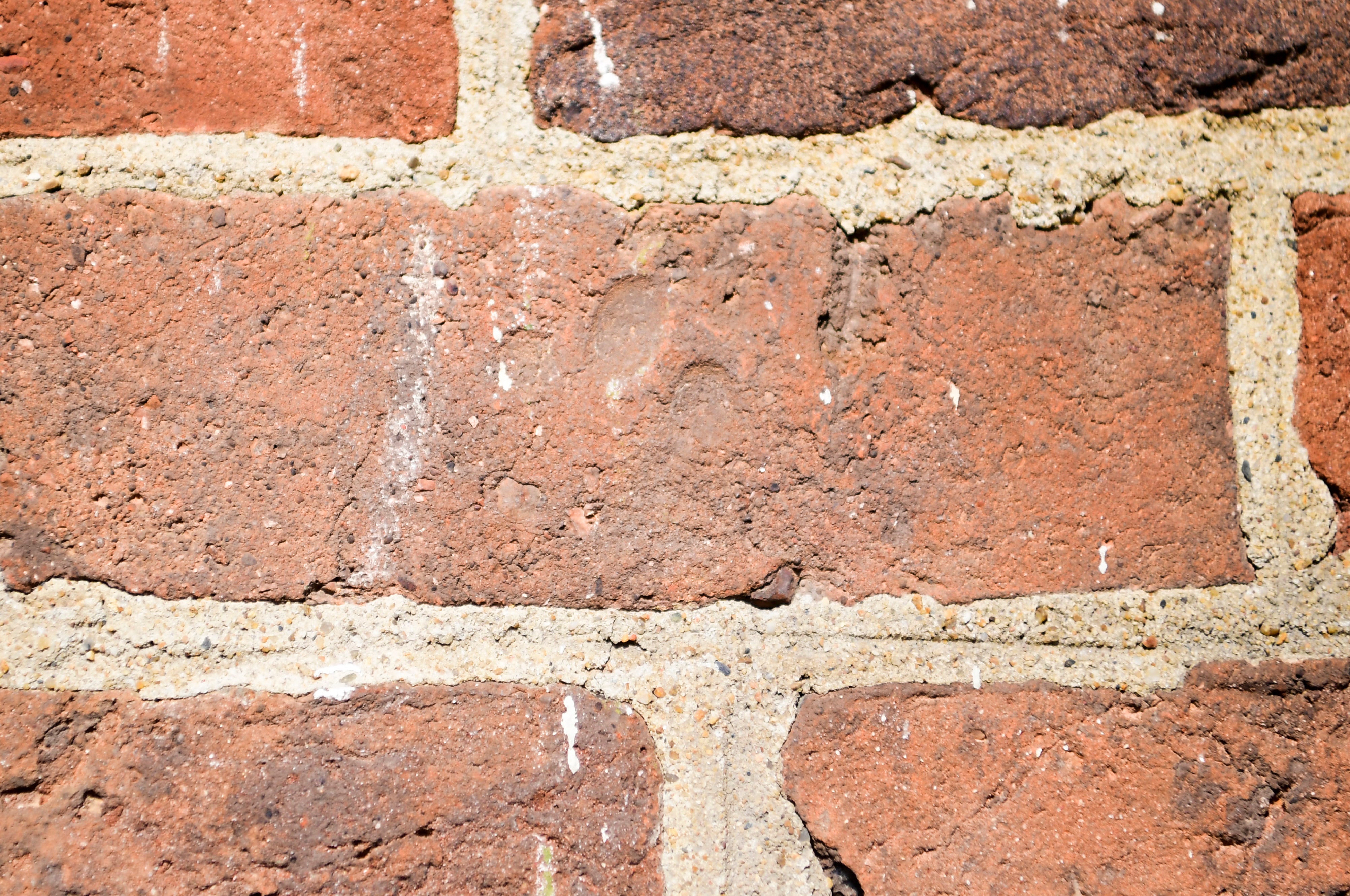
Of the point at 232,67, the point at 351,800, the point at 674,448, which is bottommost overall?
the point at 351,800

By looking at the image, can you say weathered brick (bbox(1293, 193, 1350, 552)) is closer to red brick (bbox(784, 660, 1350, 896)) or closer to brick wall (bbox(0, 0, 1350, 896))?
brick wall (bbox(0, 0, 1350, 896))

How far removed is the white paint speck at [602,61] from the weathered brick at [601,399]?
2.6 inches

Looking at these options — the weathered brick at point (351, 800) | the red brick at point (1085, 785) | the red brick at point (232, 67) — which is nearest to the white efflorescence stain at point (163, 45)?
the red brick at point (232, 67)

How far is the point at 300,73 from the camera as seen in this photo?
520 millimetres

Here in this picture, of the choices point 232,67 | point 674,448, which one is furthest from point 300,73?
point 674,448

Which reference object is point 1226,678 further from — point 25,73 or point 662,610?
point 25,73

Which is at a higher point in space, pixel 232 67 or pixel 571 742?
pixel 232 67

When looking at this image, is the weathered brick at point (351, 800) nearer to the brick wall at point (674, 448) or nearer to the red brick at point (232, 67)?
the brick wall at point (674, 448)

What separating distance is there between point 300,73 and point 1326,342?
0.57 metres

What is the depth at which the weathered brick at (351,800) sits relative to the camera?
20.7 inches

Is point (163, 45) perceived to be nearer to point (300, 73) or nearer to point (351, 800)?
point (300, 73)

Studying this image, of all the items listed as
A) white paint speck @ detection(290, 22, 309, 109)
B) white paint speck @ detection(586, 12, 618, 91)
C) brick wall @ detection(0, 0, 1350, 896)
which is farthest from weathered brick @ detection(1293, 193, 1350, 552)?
white paint speck @ detection(290, 22, 309, 109)

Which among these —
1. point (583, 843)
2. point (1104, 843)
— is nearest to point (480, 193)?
point (583, 843)

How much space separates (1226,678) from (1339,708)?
64 mm
